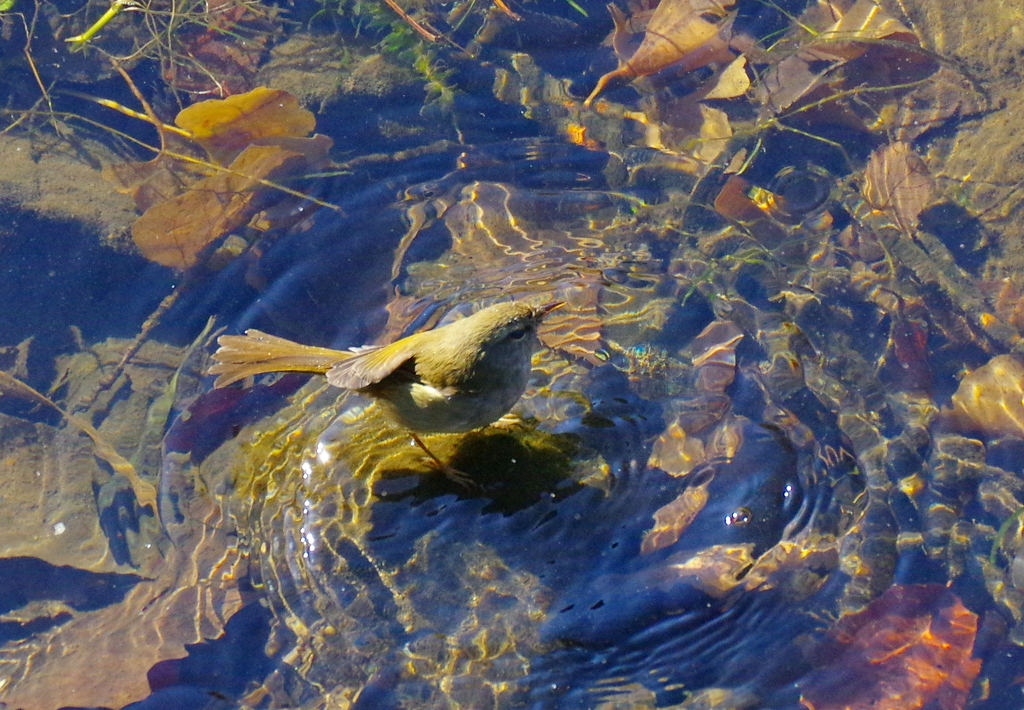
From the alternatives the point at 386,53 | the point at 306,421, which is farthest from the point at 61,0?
the point at 306,421

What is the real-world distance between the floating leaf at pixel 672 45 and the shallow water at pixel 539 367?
0.04m

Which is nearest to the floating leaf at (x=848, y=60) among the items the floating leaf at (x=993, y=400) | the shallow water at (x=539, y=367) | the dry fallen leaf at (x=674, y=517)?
the shallow water at (x=539, y=367)

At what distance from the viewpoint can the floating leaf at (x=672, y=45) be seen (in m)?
6.05

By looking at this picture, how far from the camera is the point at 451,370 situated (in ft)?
12.1

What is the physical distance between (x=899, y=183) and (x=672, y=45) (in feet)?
6.20

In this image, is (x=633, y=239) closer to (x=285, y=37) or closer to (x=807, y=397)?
(x=807, y=397)

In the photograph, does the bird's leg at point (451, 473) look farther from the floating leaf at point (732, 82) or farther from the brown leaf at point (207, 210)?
the floating leaf at point (732, 82)

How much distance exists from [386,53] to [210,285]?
7.68 feet

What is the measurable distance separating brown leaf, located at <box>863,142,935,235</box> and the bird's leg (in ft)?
10.8

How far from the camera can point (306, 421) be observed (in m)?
4.52

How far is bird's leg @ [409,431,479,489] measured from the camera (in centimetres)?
414

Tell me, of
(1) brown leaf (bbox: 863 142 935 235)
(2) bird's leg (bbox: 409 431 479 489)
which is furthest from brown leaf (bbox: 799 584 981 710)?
(1) brown leaf (bbox: 863 142 935 235)

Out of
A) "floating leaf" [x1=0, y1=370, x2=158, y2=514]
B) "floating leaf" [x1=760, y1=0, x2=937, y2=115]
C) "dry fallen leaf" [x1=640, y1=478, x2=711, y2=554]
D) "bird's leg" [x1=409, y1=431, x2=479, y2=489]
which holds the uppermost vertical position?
"floating leaf" [x1=760, y1=0, x2=937, y2=115]

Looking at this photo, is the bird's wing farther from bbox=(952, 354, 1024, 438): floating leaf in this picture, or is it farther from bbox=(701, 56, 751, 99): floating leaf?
bbox=(701, 56, 751, 99): floating leaf
